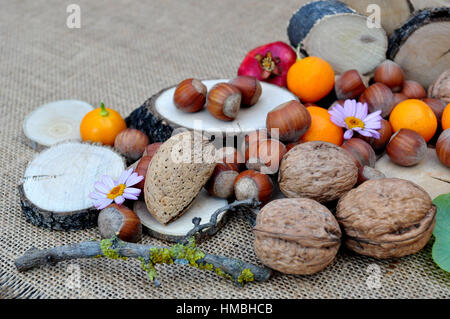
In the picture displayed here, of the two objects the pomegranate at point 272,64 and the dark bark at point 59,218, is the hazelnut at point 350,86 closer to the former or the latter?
the pomegranate at point 272,64

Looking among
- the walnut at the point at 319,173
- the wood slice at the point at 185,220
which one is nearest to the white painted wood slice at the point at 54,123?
the wood slice at the point at 185,220

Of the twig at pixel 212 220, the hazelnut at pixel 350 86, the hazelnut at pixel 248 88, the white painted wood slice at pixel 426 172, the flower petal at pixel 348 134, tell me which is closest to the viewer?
the twig at pixel 212 220

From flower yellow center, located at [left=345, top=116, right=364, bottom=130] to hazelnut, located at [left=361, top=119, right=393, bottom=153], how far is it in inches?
2.2

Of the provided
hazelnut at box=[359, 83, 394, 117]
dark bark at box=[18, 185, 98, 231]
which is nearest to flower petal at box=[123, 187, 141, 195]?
dark bark at box=[18, 185, 98, 231]

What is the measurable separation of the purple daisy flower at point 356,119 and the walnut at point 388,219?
0.42 metres

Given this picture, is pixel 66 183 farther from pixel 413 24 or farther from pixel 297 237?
pixel 413 24

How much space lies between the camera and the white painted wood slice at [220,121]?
1934 mm

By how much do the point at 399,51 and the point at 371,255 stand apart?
118 centimetres

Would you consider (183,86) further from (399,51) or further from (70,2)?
(70,2)

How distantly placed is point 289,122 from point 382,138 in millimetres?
421

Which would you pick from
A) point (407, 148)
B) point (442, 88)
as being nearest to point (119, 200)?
point (407, 148)

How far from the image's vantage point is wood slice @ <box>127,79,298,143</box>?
1941 millimetres

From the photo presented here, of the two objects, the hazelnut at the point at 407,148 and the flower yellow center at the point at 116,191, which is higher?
the hazelnut at the point at 407,148
